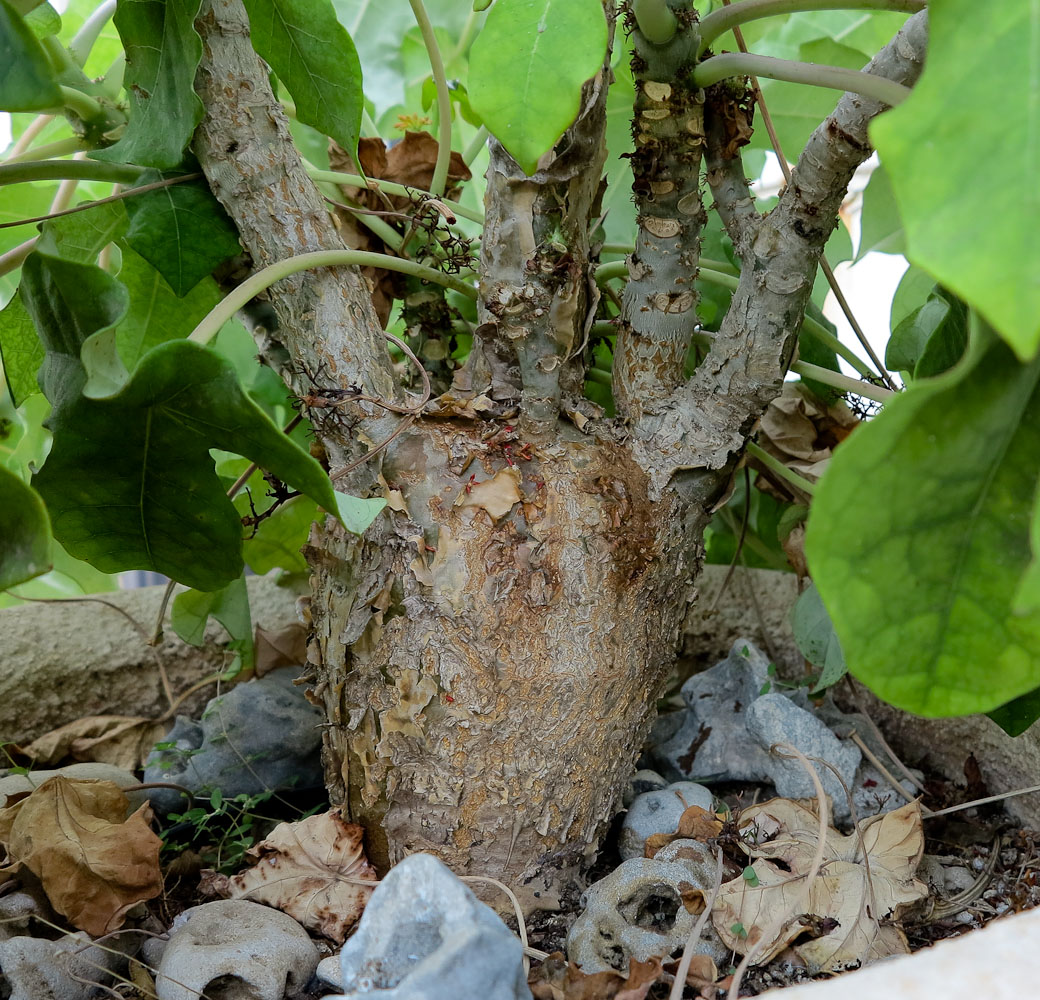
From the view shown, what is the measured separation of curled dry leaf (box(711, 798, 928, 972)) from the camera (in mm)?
568

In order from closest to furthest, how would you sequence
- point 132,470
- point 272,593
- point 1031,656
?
1. point 1031,656
2. point 132,470
3. point 272,593

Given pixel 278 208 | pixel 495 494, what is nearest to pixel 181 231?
pixel 278 208

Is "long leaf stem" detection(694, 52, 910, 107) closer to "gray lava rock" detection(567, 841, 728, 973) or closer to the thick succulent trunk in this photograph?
the thick succulent trunk

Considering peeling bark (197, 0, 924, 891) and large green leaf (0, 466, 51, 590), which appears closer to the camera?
large green leaf (0, 466, 51, 590)

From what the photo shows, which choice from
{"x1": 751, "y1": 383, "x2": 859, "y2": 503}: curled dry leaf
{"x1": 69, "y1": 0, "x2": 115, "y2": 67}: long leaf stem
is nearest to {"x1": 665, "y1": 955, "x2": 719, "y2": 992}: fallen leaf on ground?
{"x1": 751, "y1": 383, "x2": 859, "y2": 503}: curled dry leaf

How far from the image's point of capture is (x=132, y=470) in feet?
1.71

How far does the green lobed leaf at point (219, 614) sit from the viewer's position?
848 millimetres

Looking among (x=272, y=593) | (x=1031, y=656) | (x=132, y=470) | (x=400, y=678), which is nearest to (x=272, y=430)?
(x=132, y=470)

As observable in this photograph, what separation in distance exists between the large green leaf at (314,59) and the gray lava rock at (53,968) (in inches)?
22.7

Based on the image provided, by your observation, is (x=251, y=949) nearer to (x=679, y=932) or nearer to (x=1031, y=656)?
(x=679, y=932)

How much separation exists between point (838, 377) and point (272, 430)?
480 millimetres

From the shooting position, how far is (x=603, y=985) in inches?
19.8

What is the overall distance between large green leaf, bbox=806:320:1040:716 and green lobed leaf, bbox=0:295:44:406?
0.69 metres

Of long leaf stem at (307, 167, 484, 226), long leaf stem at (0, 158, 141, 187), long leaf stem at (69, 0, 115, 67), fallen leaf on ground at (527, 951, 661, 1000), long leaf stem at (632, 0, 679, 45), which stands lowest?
fallen leaf on ground at (527, 951, 661, 1000)
